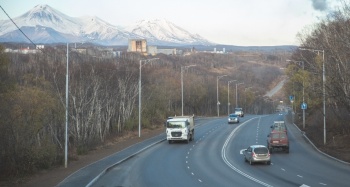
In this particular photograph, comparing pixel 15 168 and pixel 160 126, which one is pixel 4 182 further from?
pixel 160 126

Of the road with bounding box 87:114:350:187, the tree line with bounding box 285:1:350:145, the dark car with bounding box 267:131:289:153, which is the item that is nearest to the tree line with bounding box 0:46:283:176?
the road with bounding box 87:114:350:187

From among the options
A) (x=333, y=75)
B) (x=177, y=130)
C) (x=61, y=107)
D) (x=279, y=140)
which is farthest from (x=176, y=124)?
(x=333, y=75)

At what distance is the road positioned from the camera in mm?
23625

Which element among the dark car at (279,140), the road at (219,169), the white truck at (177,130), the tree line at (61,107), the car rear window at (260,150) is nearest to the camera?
the road at (219,169)

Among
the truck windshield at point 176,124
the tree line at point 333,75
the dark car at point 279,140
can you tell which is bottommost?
the dark car at point 279,140

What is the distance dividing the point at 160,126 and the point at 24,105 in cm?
3530

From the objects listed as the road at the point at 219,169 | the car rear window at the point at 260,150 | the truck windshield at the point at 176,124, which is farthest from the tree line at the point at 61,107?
the car rear window at the point at 260,150

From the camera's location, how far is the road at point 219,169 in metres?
23.6

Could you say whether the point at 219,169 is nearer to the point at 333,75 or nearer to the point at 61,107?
the point at 333,75

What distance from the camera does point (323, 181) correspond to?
2302 centimetres

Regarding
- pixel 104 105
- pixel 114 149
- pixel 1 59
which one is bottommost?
pixel 114 149

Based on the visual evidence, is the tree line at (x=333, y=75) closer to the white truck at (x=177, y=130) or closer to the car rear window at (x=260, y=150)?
the car rear window at (x=260, y=150)

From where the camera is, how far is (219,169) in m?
29.8

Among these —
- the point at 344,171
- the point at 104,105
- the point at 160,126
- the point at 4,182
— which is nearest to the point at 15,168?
the point at 4,182
